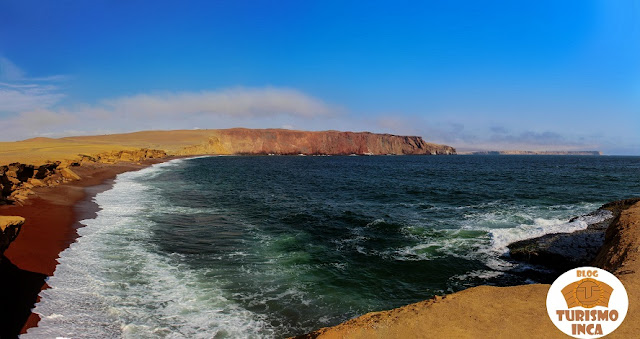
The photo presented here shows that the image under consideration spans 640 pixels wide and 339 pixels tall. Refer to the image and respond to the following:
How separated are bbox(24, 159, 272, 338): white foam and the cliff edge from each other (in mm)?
3394

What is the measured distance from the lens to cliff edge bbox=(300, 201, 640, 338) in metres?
5.03

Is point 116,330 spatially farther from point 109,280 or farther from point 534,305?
point 534,305

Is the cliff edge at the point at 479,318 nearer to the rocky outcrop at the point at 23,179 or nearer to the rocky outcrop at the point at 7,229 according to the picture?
the rocky outcrop at the point at 7,229

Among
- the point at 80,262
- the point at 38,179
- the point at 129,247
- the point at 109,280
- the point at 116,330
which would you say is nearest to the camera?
the point at 116,330

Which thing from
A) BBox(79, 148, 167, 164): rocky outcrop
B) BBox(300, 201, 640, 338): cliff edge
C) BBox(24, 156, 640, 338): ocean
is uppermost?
BBox(79, 148, 167, 164): rocky outcrop

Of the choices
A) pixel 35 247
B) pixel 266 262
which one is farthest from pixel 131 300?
pixel 35 247

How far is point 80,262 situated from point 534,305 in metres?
13.4

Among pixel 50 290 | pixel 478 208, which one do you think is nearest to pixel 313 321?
pixel 50 290

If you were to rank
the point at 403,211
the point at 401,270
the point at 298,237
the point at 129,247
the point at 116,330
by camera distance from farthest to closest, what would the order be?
the point at 403,211 < the point at 298,237 < the point at 129,247 < the point at 401,270 < the point at 116,330

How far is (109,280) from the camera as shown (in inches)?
392

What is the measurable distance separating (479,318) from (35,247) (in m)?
14.8

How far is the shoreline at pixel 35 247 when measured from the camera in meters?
7.47

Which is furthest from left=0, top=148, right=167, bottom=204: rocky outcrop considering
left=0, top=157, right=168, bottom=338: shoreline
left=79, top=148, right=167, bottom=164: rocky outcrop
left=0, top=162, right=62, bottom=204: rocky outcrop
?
left=79, top=148, right=167, bottom=164: rocky outcrop

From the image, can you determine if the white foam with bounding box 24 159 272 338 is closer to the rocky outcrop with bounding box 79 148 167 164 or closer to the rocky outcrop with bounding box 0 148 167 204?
the rocky outcrop with bounding box 0 148 167 204
